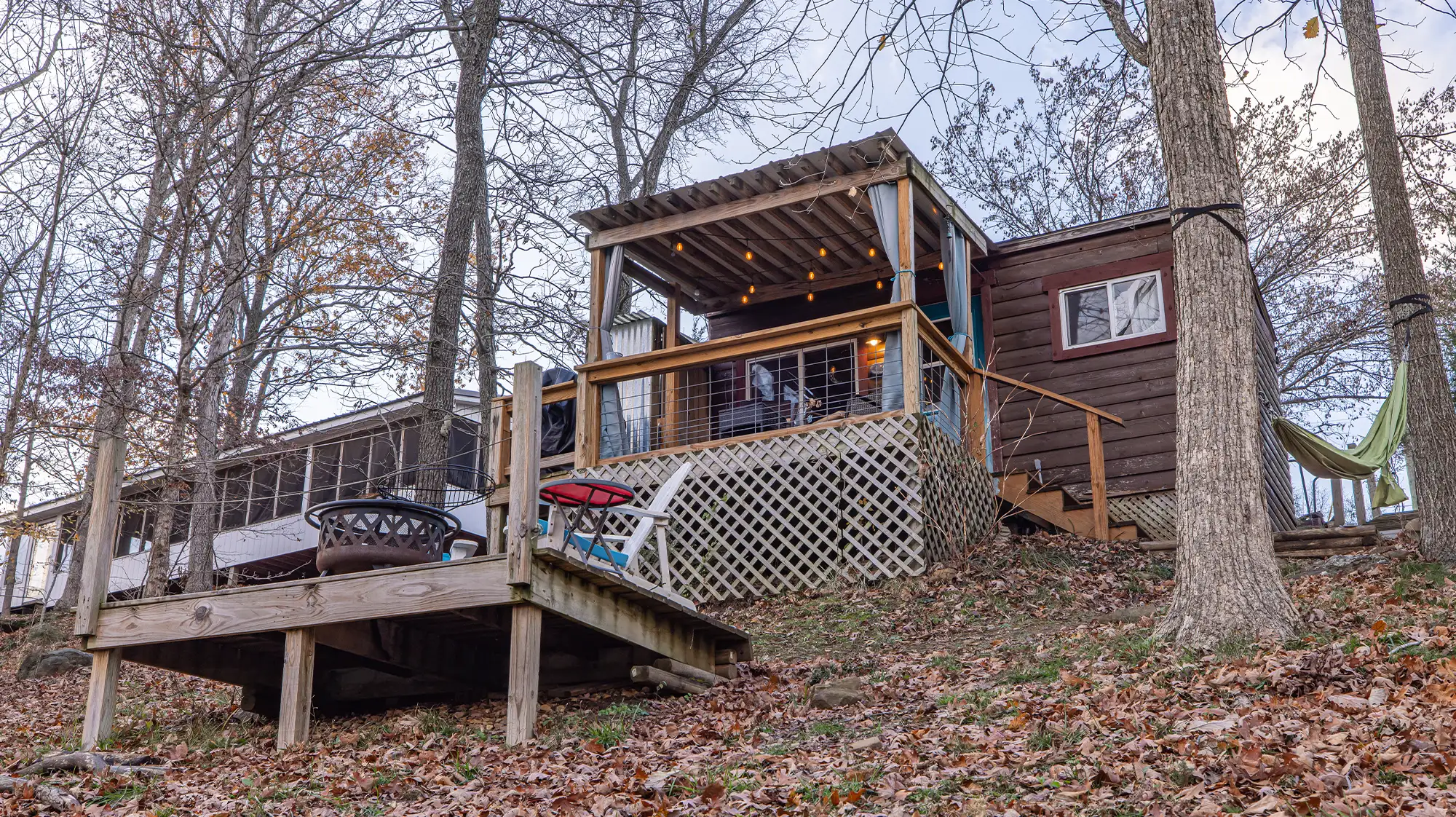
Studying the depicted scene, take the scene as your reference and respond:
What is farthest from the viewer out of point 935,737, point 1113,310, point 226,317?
point 226,317

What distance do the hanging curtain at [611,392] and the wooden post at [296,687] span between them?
5509 millimetres

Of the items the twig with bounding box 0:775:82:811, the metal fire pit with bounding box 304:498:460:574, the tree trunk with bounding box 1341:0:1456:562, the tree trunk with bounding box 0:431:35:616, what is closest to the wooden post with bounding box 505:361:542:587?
the metal fire pit with bounding box 304:498:460:574

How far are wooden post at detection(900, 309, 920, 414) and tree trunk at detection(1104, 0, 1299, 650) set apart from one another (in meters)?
3.35

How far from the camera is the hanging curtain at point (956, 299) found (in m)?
11.4

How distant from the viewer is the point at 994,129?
74.5ft

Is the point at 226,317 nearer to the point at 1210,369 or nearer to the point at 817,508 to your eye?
the point at 817,508

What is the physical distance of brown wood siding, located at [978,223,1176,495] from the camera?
12.7 meters

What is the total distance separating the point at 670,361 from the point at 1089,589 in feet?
14.0

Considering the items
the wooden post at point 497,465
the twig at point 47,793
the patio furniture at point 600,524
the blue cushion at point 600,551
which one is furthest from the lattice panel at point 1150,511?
the twig at point 47,793

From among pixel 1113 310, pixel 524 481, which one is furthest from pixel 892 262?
pixel 524 481

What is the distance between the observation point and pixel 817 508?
33.8ft

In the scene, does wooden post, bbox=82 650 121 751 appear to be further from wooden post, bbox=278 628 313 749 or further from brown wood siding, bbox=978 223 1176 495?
brown wood siding, bbox=978 223 1176 495

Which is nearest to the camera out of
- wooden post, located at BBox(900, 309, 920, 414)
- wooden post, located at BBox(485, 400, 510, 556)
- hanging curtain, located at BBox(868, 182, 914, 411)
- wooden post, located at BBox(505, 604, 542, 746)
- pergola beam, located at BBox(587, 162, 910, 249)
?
wooden post, located at BBox(505, 604, 542, 746)

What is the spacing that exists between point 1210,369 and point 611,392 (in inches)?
255
